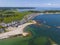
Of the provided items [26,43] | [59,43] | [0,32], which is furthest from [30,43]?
[0,32]

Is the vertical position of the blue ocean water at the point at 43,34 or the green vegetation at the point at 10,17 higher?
the blue ocean water at the point at 43,34

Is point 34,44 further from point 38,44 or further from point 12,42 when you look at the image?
point 12,42

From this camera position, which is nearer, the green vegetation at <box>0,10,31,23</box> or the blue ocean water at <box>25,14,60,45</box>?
the blue ocean water at <box>25,14,60,45</box>

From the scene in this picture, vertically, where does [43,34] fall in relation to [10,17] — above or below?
above

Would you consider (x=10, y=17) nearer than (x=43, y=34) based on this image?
No

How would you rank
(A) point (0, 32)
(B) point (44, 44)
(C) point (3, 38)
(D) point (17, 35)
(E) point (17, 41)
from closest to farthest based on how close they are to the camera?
(B) point (44, 44) < (E) point (17, 41) < (C) point (3, 38) < (D) point (17, 35) < (A) point (0, 32)

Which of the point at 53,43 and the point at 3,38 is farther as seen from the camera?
the point at 3,38

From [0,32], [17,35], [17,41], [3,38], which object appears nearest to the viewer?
[17,41]

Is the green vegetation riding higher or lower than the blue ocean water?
lower

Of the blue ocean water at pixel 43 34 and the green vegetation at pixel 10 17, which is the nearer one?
the blue ocean water at pixel 43 34
